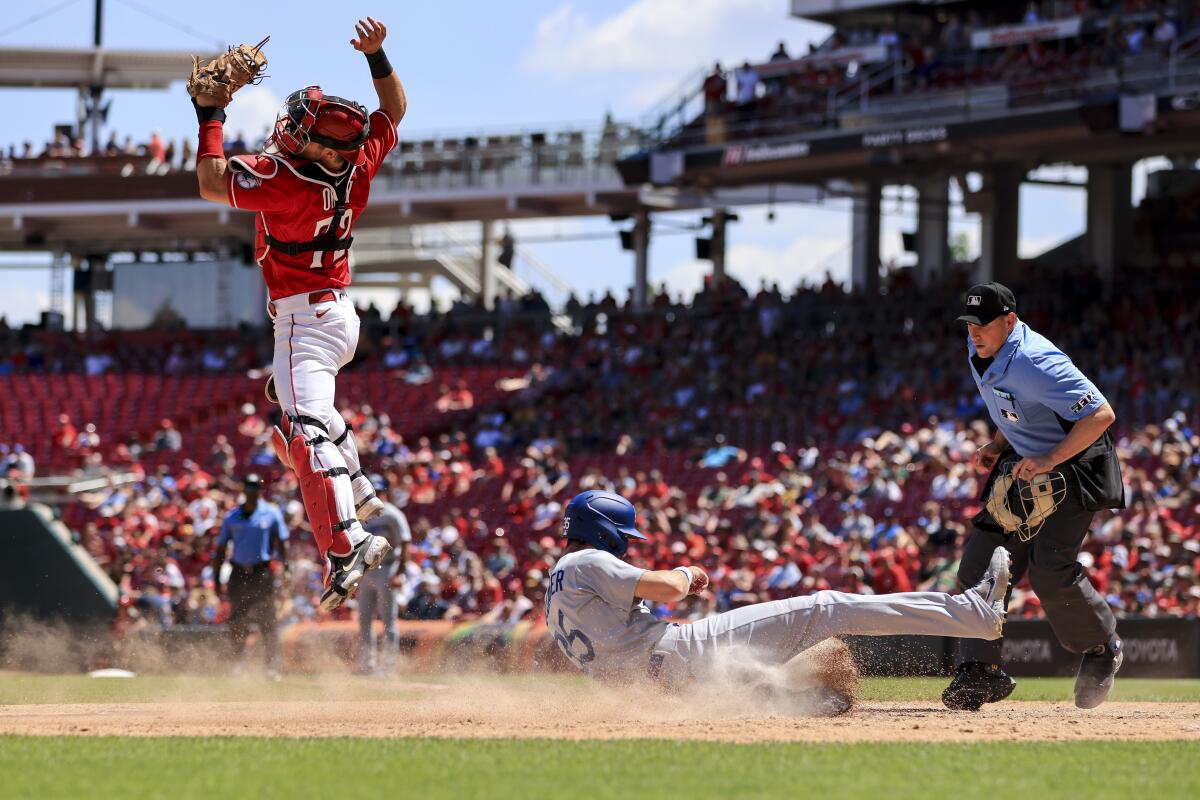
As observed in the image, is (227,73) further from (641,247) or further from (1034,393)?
(641,247)

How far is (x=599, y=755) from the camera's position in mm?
5969

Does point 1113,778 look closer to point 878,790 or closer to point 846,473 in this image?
point 878,790

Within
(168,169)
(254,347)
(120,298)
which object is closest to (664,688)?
(254,347)

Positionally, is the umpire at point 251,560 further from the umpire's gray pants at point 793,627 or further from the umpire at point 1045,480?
the umpire at point 1045,480

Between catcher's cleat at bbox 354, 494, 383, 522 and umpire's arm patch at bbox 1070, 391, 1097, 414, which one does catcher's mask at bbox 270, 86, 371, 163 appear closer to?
catcher's cleat at bbox 354, 494, 383, 522

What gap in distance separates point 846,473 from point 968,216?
11.7m

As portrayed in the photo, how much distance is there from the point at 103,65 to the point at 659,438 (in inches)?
801

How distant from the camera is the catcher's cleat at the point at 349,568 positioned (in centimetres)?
754

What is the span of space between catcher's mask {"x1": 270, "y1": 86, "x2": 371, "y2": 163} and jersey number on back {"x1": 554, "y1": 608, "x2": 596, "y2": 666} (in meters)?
2.59

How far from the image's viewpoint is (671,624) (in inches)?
285


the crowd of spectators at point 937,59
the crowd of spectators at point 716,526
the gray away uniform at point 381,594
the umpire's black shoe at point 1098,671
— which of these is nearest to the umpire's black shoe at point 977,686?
the umpire's black shoe at point 1098,671

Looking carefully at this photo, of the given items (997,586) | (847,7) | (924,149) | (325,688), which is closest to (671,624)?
(997,586)

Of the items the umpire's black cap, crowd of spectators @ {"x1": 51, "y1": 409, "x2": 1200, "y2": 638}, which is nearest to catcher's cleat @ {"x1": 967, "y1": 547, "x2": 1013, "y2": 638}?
the umpire's black cap

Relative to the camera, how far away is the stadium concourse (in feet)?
59.6
